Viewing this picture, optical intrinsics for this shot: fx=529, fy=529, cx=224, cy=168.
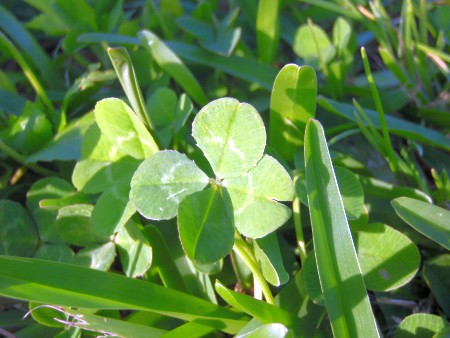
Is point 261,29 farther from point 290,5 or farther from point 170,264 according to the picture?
point 170,264

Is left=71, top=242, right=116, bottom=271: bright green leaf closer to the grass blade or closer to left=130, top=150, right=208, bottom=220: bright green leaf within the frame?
left=130, top=150, right=208, bottom=220: bright green leaf

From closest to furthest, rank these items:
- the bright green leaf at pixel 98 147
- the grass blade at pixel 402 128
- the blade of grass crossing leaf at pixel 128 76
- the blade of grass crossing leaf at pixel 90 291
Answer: the blade of grass crossing leaf at pixel 90 291, the blade of grass crossing leaf at pixel 128 76, the bright green leaf at pixel 98 147, the grass blade at pixel 402 128

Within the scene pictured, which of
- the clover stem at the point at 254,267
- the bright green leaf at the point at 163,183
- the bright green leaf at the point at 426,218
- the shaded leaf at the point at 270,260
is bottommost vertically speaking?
the clover stem at the point at 254,267

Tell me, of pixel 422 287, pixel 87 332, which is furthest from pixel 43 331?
pixel 422 287

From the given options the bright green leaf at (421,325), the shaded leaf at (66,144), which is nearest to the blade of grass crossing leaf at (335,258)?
the bright green leaf at (421,325)

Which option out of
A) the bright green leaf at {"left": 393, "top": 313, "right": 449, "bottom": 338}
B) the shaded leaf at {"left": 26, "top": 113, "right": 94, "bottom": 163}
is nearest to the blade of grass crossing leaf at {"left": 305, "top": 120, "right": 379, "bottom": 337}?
the bright green leaf at {"left": 393, "top": 313, "right": 449, "bottom": 338}

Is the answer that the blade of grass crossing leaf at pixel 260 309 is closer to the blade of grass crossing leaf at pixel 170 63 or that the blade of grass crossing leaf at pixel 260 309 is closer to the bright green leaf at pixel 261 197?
the bright green leaf at pixel 261 197

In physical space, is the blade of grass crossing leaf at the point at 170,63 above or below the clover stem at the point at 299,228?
above
